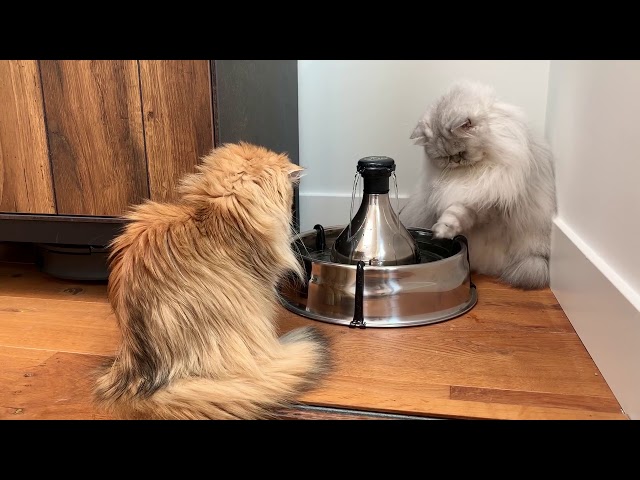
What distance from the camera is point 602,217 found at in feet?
3.57

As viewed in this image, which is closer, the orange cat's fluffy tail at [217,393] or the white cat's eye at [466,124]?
the orange cat's fluffy tail at [217,393]

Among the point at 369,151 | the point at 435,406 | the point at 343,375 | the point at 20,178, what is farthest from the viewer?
the point at 369,151

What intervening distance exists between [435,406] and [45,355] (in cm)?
81

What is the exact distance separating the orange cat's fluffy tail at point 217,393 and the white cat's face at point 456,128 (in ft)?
2.51

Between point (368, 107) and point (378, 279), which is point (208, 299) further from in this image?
point (368, 107)

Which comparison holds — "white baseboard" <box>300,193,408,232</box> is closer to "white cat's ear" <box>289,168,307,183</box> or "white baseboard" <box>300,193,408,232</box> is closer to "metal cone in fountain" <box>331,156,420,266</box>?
"metal cone in fountain" <box>331,156,420,266</box>

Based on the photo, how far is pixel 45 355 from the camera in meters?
1.10

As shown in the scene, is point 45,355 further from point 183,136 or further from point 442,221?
point 442,221

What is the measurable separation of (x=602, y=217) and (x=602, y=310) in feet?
0.66

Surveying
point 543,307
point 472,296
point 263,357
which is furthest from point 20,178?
point 543,307

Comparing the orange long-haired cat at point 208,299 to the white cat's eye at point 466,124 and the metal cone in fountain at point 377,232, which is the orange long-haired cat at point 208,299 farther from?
the white cat's eye at point 466,124

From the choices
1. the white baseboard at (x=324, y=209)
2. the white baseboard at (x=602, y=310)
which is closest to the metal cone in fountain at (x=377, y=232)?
the white baseboard at (x=602, y=310)

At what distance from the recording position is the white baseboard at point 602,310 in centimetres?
87

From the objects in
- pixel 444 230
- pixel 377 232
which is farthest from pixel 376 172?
pixel 444 230
